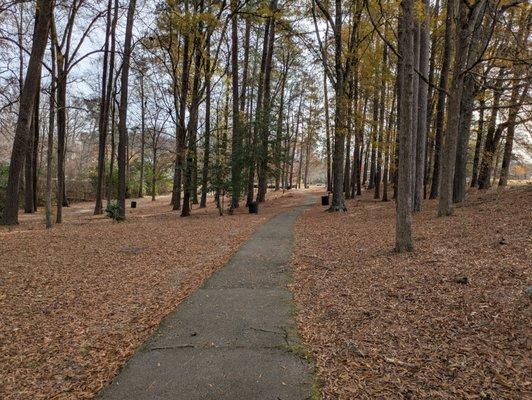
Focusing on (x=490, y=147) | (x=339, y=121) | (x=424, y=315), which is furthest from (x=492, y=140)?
(x=424, y=315)

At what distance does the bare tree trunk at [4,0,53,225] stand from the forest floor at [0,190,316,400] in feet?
7.44

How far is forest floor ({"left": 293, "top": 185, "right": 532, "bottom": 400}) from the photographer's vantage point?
2914 mm

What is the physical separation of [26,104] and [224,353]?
1093 centimetres

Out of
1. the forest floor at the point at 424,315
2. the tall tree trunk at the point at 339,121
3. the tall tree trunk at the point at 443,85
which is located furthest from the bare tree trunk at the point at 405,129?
the tall tree trunk at the point at 339,121

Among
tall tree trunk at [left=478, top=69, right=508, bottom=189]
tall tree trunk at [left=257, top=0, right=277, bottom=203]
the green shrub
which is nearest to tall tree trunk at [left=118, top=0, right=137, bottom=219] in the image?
the green shrub

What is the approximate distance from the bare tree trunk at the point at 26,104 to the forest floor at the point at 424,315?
9333 millimetres

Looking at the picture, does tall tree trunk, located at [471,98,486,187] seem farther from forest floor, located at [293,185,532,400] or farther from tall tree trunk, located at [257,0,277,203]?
forest floor, located at [293,185,532,400]

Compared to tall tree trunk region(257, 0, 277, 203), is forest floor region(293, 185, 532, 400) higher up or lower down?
lower down

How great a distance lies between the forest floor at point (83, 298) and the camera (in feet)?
11.3

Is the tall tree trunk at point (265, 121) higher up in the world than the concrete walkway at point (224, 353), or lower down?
higher up

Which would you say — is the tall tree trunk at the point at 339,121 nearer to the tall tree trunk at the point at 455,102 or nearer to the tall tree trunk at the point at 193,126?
the tall tree trunk at the point at 455,102

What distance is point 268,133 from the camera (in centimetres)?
1717

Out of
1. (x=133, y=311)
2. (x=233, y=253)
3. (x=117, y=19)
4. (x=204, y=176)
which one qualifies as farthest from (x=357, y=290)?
(x=117, y=19)

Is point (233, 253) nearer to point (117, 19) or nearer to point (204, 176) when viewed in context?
point (204, 176)
